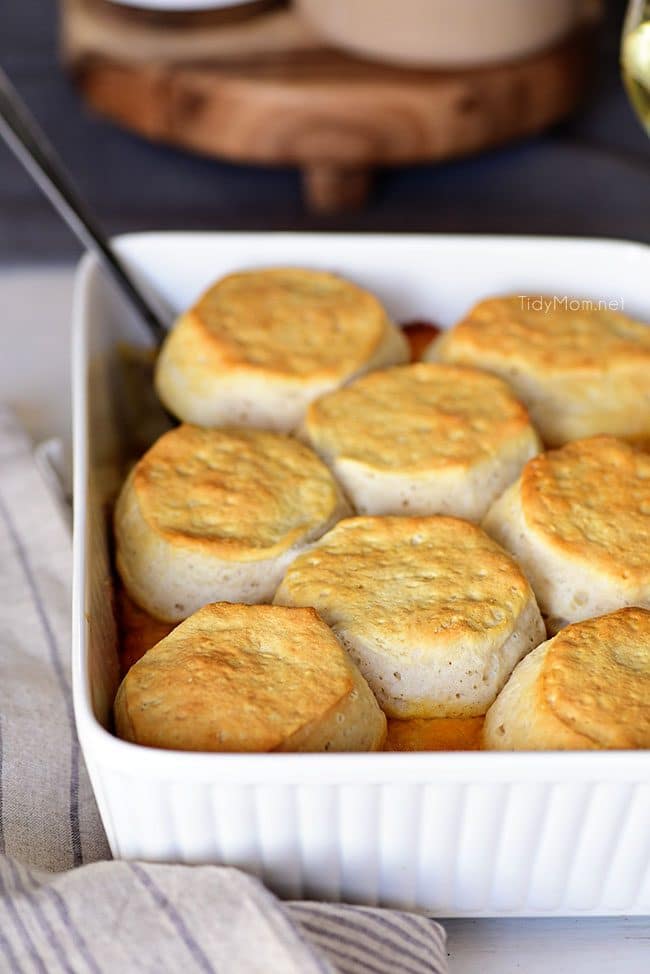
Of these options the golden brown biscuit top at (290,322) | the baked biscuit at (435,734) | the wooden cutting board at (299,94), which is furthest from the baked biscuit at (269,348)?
the wooden cutting board at (299,94)

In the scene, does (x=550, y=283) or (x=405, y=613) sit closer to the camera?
(x=405, y=613)

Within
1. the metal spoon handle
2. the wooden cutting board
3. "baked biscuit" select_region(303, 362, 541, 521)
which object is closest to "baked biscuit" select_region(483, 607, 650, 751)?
"baked biscuit" select_region(303, 362, 541, 521)

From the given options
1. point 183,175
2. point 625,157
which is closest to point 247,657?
point 183,175

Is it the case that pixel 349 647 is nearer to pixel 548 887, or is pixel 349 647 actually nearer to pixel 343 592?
pixel 343 592

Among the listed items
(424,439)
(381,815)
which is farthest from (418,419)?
(381,815)

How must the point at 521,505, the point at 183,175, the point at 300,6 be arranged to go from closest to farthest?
1. the point at 521,505
2. the point at 300,6
3. the point at 183,175

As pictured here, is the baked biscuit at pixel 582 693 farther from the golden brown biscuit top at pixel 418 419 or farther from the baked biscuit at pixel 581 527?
the golden brown biscuit top at pixel 418 419
